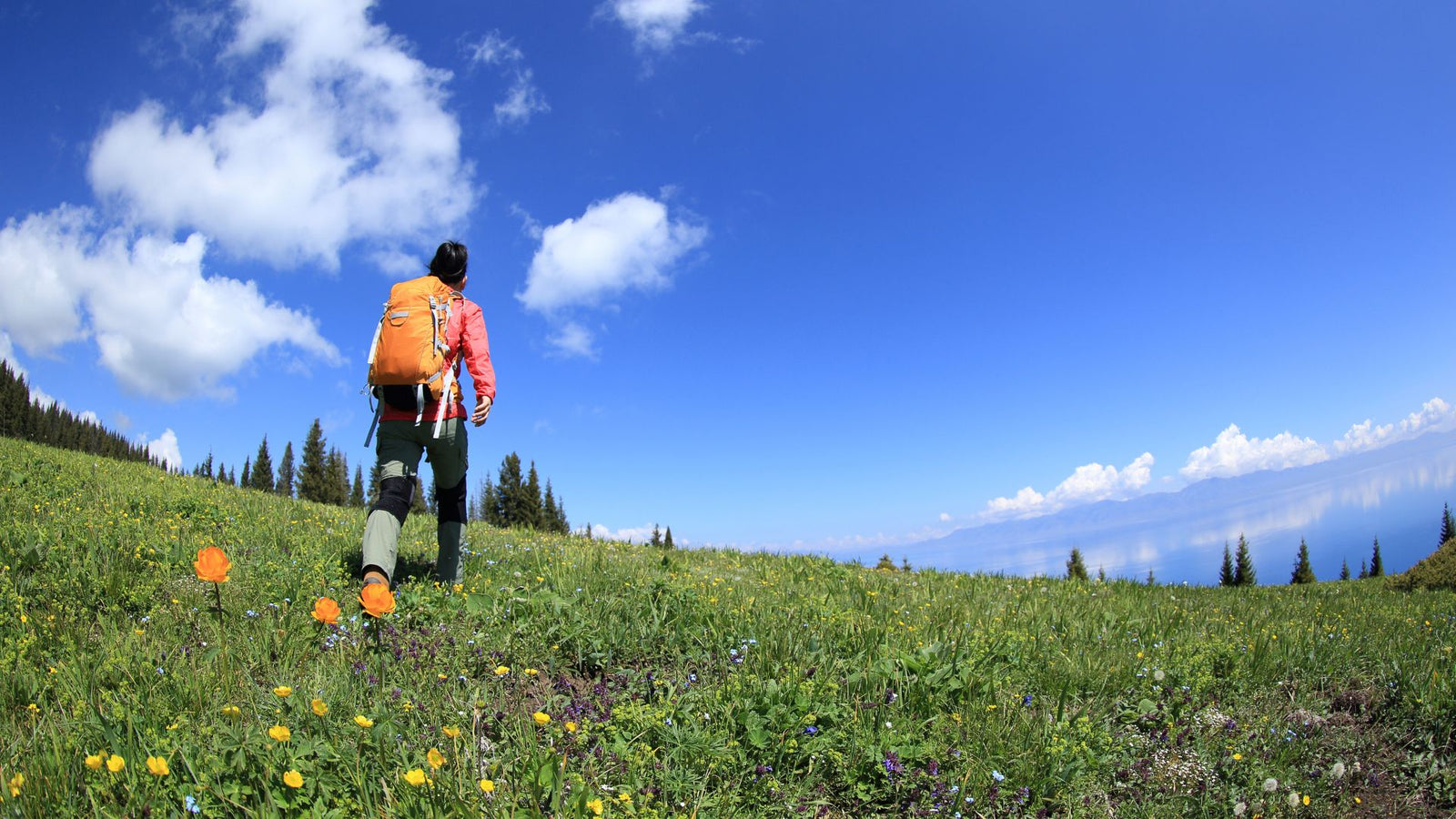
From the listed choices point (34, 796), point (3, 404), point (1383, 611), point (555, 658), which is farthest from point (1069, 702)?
point (3, 404)

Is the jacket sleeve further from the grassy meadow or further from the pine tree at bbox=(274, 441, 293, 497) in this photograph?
the pine tree at bbox=(274, 441, 293, 497)

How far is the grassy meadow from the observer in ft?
9.64

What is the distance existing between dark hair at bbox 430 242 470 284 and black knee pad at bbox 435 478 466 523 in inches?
75.7

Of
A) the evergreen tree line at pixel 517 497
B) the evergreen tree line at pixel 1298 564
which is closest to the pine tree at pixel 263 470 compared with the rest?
the evergreen tree line at pixel 517 497

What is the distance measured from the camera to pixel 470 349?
612cm

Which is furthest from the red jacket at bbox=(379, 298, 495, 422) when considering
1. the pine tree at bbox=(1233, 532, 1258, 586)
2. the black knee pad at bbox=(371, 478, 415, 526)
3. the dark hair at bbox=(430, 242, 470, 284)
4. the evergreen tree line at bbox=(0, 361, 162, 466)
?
the evergreen tree line at bbox=(0, 361, 162, 466)

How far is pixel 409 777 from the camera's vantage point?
2.53m

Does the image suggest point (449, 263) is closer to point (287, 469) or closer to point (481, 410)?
point (481, 410)

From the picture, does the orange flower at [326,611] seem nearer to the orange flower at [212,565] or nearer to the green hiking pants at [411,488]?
the orange flower at [212,565]

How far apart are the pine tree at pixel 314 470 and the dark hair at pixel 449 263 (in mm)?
119255

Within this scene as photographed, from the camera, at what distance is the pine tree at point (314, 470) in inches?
4281

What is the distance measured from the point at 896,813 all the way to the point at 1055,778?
0.92 metres

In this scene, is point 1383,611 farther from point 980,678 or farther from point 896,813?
point 896,813

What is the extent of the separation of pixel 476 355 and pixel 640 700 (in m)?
3.50
